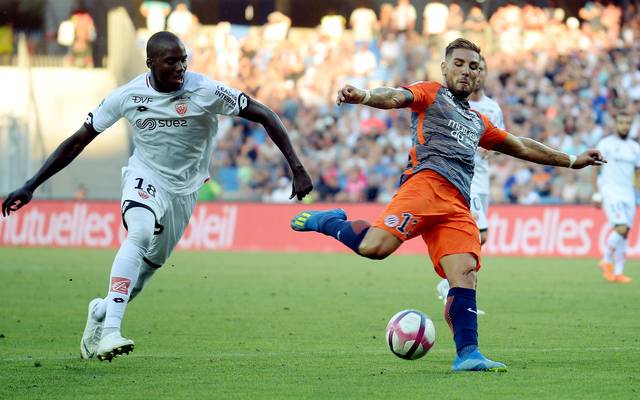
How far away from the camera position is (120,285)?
8359 mm

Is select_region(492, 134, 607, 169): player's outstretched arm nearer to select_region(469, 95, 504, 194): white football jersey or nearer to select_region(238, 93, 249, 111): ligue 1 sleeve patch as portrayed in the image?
select_region(238, 93, 249, 111): ligue 1 sleeve patch

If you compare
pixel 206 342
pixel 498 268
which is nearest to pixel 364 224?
pixel 206 342

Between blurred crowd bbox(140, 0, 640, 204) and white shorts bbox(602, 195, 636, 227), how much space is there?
927cm

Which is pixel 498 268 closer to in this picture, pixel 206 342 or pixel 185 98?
pixel 206 342

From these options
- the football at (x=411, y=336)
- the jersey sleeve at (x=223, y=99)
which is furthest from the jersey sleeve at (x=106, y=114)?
the football at (x=411, y=336)

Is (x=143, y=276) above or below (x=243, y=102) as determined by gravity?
below

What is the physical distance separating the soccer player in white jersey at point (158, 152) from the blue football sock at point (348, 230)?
577 millimetres

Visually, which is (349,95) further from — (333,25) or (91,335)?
(333,25)

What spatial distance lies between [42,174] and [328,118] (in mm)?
22800

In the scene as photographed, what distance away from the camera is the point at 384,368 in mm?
8445

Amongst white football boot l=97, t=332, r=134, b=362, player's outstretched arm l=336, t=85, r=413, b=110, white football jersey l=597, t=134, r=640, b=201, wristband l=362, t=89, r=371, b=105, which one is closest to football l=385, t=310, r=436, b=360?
player's outstretched arm l=336, t=85, r=413, b=110

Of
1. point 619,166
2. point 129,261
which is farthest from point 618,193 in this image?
point 129,261

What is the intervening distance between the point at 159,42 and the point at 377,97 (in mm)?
1699

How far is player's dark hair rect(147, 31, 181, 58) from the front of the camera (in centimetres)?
842
